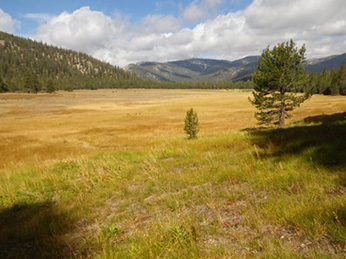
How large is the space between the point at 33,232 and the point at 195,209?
12.8 ft

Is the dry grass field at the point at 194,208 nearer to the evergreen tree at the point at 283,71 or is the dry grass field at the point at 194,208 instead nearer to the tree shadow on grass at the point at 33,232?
the tree shadow on grass at the point at 33,232

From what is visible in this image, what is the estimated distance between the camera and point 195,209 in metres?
5.06

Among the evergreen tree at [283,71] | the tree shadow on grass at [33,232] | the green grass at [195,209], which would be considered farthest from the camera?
the evergreen tree at [283,71]

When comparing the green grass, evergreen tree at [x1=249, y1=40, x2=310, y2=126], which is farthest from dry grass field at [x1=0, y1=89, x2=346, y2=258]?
evergreen tree at [x1=249, y1=40, x2=310, y2=126]

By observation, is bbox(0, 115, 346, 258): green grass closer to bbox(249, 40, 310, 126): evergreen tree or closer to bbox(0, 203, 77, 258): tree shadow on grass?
bbox(0, 203, 77, 258): tree shadow on grass

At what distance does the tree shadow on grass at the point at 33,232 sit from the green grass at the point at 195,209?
0.03 m

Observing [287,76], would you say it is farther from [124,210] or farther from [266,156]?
[124,210]

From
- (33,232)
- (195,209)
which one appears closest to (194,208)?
(195,209)

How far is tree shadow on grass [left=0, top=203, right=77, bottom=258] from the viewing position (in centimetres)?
437

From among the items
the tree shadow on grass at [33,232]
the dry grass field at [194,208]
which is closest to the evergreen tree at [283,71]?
the dry grass field at [194,208]

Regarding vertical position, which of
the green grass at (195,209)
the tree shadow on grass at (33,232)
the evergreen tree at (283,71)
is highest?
the evergreen tree at (283,71)

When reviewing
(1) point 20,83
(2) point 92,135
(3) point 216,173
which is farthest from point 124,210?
(1) point 20,83

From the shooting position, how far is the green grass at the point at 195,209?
3.58 m

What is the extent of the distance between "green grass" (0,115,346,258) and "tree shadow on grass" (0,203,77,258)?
0.09 feet
